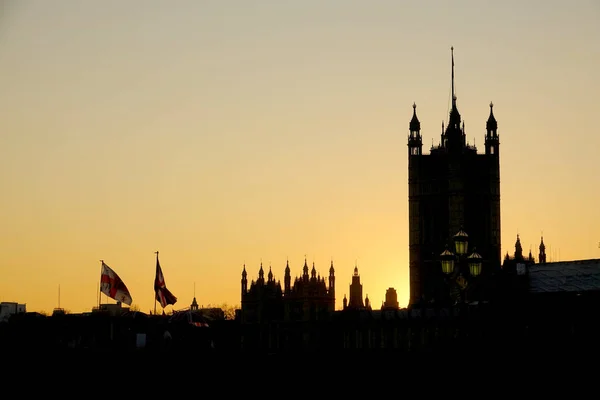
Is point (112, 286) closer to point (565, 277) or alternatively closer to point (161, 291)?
point (161, 291)

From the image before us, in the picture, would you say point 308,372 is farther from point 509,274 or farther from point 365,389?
point 509,274

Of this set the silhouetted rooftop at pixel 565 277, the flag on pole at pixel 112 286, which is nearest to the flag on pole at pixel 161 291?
the flag on pole at pixel 112 286

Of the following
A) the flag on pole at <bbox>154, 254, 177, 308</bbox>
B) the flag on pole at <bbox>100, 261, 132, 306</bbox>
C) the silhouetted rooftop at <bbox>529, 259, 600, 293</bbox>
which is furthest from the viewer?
the silhouetted rooftop at <bbox>529, 259, 600, 293</bbox>

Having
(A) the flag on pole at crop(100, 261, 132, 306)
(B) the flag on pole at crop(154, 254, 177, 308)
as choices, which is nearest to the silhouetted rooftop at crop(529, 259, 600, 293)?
(B) the flag on pole at crop(154, 254, 177, 308)

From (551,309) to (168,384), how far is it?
1275 inches

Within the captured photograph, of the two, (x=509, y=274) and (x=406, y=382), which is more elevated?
(x=509, y=274)

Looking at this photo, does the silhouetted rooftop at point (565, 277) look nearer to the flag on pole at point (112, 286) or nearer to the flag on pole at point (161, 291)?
the flag on pole at point (161, 291)

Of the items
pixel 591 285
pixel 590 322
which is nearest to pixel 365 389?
pixel 590 322

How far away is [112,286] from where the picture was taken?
468 ft

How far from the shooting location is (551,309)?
161875 mm

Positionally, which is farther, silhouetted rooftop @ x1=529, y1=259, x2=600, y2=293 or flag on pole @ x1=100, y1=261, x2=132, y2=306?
silhouetted rooftop @ x1=529, y1=259, x2=600, y2=293

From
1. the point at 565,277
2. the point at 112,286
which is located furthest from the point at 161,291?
the point at 565,277

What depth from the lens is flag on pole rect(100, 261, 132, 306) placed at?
142m

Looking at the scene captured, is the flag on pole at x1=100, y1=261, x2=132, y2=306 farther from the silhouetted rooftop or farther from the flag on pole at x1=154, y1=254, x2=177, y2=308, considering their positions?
the silhouetted rooftop
